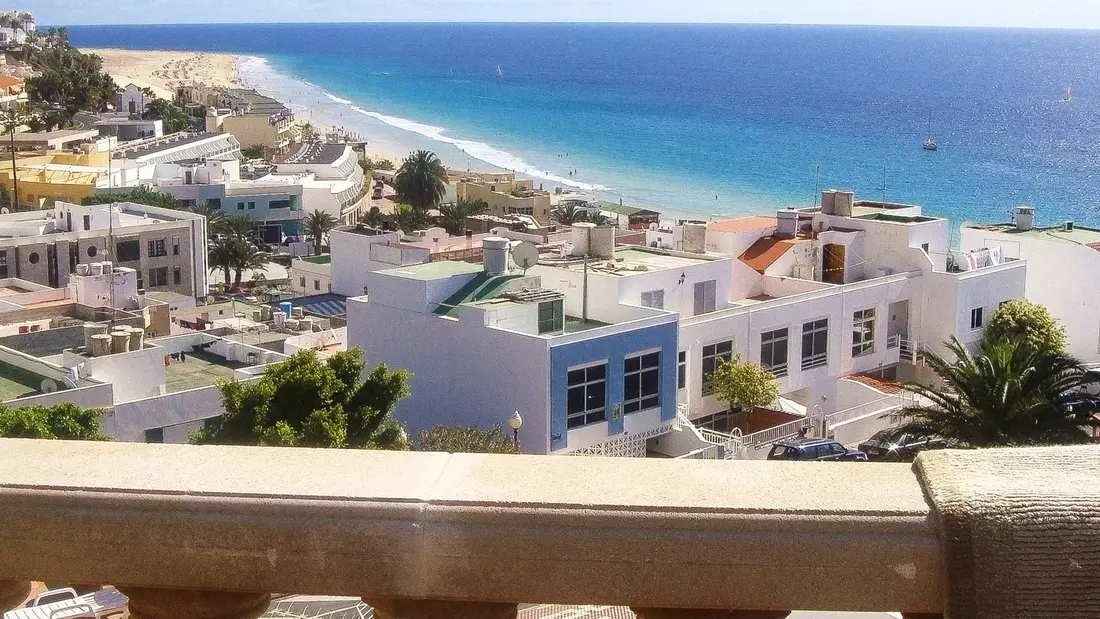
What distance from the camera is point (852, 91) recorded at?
194 m

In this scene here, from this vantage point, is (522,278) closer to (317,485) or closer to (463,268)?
(463,268)

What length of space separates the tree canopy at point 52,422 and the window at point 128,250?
25100mm

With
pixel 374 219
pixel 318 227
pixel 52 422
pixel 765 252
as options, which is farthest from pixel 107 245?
pixel 52 422

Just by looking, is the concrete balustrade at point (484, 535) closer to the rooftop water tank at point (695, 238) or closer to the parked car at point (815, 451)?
the parked car at point (815, 451)

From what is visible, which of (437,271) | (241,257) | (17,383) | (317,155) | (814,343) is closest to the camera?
(17,383)

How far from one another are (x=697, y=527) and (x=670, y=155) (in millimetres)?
121561

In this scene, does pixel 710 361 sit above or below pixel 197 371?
above

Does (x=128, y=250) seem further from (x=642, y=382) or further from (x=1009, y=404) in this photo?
(x=1009, y=404)

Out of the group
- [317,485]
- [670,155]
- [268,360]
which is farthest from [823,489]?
[670,155]

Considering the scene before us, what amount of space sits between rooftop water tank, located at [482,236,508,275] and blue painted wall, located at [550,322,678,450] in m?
3.39

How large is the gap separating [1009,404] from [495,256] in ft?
33.5

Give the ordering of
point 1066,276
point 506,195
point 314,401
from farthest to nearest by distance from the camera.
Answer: point 506,195, point 1066,276, point 314,401

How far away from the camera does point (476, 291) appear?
943 inches

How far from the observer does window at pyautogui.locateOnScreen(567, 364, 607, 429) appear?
852 inches
